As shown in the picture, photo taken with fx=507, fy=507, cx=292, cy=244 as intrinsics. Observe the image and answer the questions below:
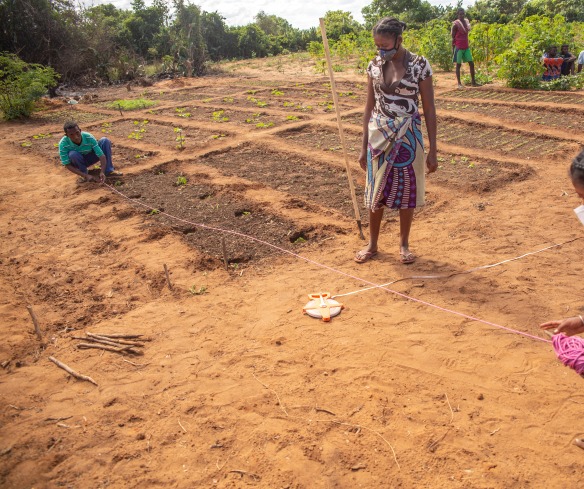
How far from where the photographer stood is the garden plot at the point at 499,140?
6.78 meters

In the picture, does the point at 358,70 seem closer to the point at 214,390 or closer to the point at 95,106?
the point at 95,106

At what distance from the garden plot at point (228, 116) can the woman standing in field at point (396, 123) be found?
18.5ft

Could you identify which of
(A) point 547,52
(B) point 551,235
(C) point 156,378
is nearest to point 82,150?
(C) point 156,378

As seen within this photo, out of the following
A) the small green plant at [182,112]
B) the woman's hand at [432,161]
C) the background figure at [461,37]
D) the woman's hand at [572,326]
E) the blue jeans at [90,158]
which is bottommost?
the woman's hand at [572,326]

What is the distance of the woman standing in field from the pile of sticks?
2.02 meters

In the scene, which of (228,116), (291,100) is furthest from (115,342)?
(291,100)

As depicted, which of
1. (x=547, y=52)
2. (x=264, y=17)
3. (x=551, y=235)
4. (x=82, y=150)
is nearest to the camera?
(x=551, y=235)

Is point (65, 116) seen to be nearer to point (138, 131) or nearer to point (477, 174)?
point (138, 131)

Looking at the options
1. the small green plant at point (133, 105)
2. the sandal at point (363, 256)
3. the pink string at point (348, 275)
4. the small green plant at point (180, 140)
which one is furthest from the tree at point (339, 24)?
the sandal at point (363, 256)

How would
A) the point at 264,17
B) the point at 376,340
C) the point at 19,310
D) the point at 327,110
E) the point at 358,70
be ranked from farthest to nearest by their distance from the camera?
the point at 264,17 → the point at 358,70 → the point at 327,110 → the point at 19,310 → the point at 376,340

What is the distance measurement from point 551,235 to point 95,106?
1228 cm

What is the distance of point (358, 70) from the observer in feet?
51.9

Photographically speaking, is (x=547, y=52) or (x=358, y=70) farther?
(x=358, y=70)

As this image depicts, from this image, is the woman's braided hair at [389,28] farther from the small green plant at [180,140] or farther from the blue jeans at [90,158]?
the small green plant at [180,140]
